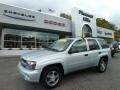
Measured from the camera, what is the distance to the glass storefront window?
1730 centimetres

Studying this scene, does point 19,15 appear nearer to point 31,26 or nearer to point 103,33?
point 31,26

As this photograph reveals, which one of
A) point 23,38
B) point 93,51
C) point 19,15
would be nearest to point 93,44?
point 93,51

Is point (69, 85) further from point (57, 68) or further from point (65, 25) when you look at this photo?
point (65, 25)

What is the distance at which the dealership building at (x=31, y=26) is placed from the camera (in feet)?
52.5

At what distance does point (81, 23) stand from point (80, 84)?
19.8 m

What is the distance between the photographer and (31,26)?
17625mm

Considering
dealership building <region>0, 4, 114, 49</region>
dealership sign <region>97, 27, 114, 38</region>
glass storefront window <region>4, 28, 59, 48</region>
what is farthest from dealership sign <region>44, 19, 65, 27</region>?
dealership sign <region>97, 27, 114, 38</region>

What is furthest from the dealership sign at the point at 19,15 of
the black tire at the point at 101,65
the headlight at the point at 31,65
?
the headlight at the point at 31,65

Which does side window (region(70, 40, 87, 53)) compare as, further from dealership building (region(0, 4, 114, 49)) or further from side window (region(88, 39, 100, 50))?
dealership building (region(0, 4, 114, 49))

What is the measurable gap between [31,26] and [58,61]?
13.4 meters

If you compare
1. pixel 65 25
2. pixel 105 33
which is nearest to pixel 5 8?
pixel 65 25

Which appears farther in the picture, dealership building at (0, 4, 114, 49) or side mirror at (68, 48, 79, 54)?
dealership building at (0, 4, 114, 49)

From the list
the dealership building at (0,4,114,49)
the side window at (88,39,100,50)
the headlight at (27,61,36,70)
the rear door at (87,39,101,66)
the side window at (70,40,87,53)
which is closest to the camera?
the headlight at (27,61,36,70)

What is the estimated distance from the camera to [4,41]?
55.8ft
